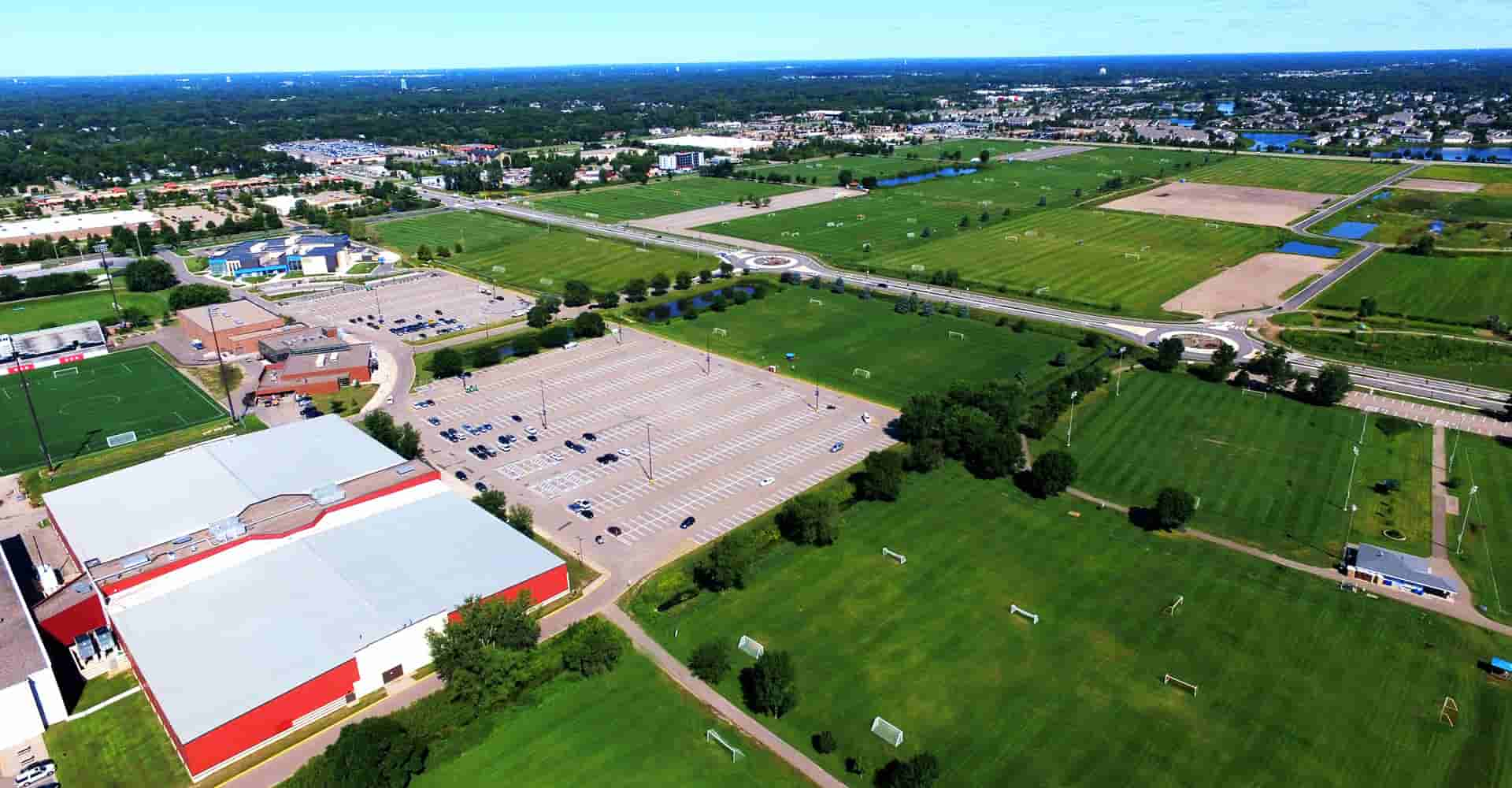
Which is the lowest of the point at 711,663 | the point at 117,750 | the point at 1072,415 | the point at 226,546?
the point at 117,750

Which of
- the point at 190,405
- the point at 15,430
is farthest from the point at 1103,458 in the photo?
the point at 15,430

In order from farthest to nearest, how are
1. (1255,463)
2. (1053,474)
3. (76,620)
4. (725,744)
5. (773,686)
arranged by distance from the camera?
(1255,463)
(1053,474)
(76,620)
(773,686)
(725,744)

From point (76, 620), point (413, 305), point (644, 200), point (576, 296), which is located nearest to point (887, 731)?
point (76, 620)

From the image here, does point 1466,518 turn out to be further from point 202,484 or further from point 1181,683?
point 202,484

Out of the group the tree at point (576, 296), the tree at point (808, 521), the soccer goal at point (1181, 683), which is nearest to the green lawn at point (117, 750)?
the tree at point (808, 521)

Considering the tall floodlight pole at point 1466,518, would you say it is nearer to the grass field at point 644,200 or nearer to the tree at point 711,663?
the tree at point 711,663

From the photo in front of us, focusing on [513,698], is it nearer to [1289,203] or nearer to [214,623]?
[214,623]

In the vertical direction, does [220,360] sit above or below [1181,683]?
above

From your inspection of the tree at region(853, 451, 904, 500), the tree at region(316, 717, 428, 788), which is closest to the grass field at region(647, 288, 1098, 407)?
the tree at region(853, 451, 904, 500)
